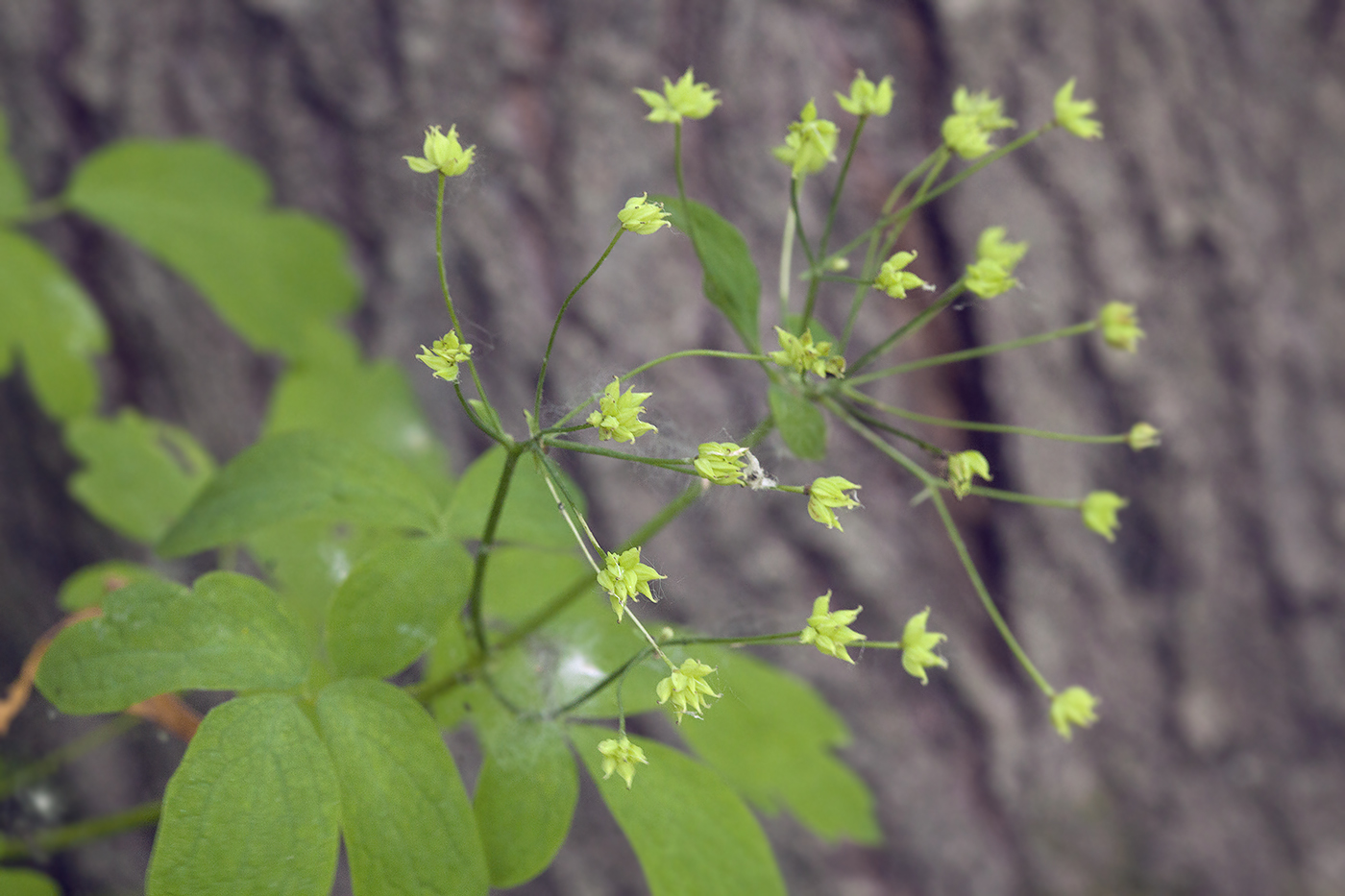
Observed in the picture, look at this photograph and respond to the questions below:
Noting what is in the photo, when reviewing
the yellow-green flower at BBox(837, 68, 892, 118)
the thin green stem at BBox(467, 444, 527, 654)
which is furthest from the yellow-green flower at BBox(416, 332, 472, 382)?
the yellow-green flower at BBox(837, 68, 892, 118)

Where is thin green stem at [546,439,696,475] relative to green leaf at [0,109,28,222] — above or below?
below

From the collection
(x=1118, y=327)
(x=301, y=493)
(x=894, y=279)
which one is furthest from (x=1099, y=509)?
(x=301, y=493)

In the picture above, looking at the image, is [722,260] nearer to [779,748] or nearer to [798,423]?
[798,423]

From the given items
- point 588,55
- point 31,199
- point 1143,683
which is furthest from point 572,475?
point 1143,683

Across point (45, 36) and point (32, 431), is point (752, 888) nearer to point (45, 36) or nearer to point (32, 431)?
point (32, 431)

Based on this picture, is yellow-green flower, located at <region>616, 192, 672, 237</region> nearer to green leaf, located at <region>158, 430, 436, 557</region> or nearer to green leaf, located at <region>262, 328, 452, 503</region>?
green leaf, located at <region>158, 430, 436, 557</region>

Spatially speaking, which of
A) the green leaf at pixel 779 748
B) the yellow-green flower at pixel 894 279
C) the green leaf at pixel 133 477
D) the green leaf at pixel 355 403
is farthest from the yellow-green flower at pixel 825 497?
the green leaf at pixel 133 477
